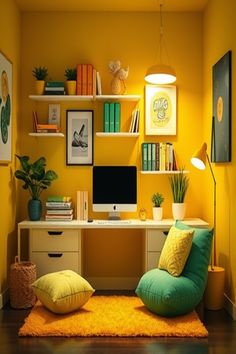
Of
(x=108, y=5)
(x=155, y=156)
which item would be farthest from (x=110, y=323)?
(x=108, y=5)

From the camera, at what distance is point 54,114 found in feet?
15.7

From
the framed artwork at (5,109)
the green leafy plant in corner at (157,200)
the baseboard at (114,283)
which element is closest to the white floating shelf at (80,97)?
the framed artwork at (5,109)

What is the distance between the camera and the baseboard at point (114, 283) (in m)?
4.77

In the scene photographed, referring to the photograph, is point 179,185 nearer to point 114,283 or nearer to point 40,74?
point 114,283

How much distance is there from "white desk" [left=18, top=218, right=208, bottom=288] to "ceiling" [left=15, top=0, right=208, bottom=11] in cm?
216

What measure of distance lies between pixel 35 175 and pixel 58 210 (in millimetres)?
407

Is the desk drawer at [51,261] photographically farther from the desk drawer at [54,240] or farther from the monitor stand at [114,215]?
the monitor stand at [114,215]

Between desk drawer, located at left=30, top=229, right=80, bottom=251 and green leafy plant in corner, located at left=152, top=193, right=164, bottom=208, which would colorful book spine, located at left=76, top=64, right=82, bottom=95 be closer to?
green leafy plant in corner, located at left=152, top=193, right=164, bottom=208

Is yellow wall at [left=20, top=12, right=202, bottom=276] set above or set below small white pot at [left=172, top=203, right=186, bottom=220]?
above

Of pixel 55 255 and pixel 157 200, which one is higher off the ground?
pixel 157 200

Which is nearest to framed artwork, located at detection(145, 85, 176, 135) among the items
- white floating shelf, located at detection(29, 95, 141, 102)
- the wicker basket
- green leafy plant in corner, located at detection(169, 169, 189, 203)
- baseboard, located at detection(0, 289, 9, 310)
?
white floating shelf, located at detection(29, 95, 141, 102)

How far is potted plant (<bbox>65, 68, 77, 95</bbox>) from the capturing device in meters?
4.63

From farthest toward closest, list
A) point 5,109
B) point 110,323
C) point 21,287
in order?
point 5,109
point 21,287
point 110,323

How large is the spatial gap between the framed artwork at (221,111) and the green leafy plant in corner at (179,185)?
0.44m
